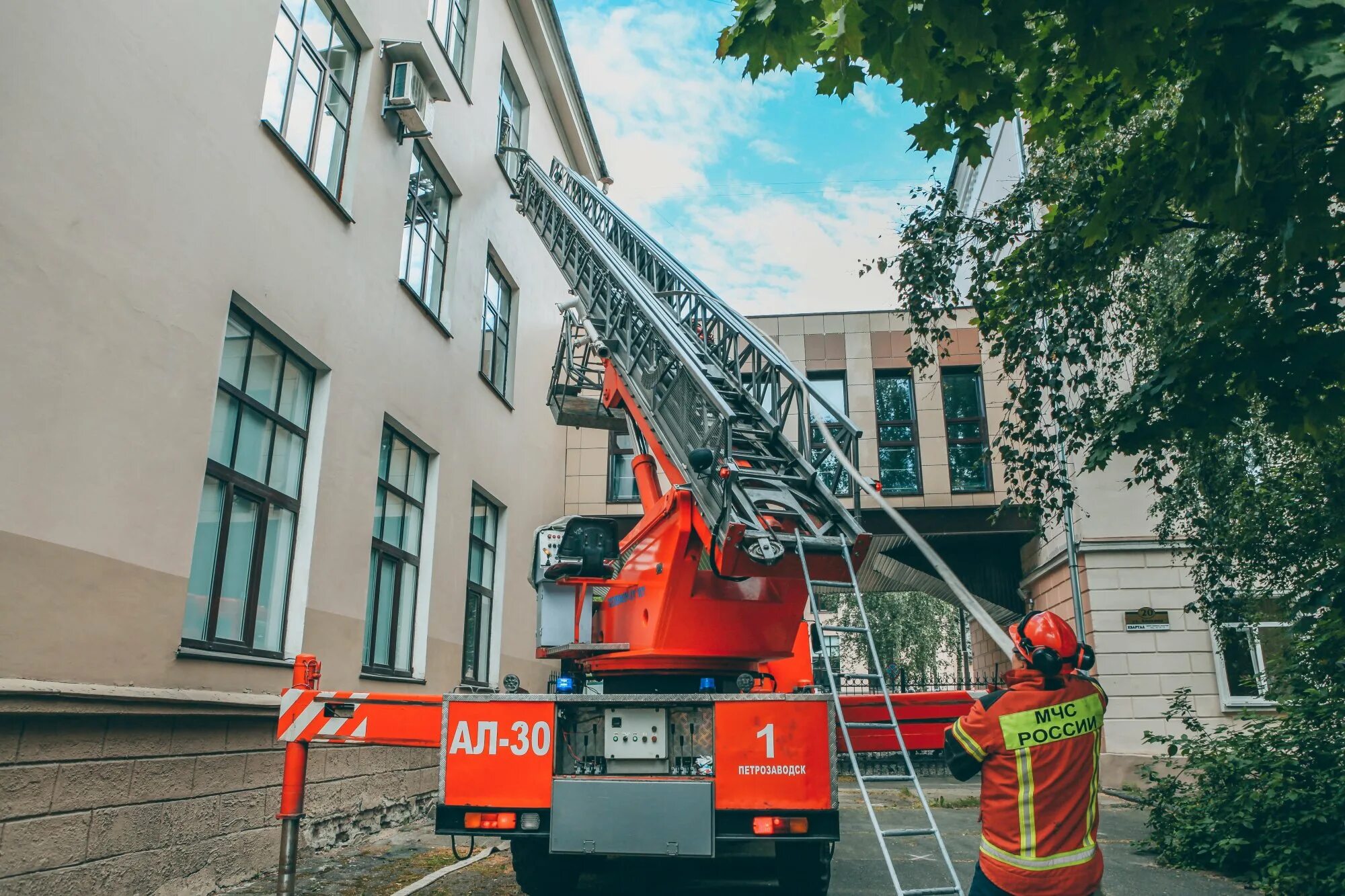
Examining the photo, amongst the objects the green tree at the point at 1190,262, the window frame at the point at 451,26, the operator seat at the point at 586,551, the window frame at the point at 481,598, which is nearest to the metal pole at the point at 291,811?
the operator seat at the point at 586,551

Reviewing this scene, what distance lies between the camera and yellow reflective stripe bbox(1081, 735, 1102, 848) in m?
3.30

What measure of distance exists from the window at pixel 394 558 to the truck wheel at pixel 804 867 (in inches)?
208

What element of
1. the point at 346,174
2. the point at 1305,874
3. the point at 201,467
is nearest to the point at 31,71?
the point at 201,467

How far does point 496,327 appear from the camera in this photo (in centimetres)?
1438

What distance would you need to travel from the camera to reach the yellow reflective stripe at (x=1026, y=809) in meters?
3.24

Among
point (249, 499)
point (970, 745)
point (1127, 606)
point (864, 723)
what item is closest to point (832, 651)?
point (864, 723)

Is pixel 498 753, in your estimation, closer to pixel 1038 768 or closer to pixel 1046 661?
pixel 1038 768

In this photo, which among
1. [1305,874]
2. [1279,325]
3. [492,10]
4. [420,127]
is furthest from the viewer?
[492,10]

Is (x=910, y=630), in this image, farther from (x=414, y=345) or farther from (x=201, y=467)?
(x=201, y=467)

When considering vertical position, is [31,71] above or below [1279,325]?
above

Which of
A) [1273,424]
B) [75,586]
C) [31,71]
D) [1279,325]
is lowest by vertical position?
[75,586]

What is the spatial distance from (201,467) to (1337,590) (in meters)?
7.37

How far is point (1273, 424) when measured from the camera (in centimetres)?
485

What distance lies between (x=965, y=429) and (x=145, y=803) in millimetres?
15109
